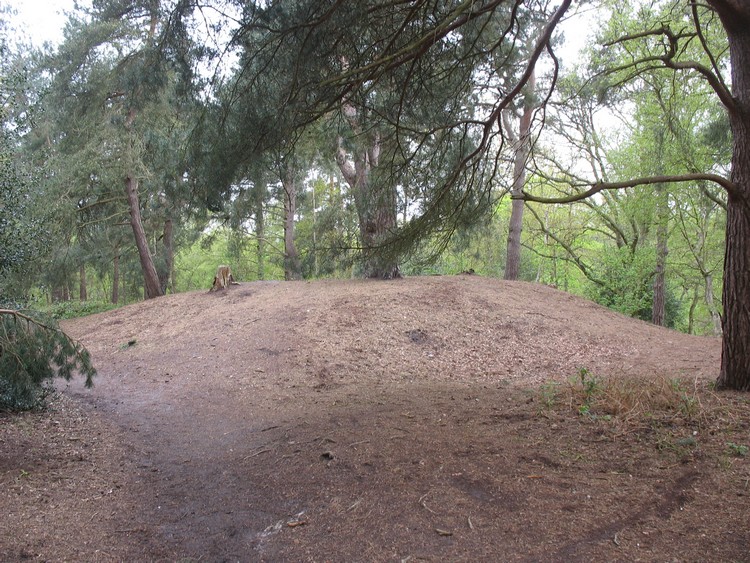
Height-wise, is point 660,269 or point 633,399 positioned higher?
point 660,269

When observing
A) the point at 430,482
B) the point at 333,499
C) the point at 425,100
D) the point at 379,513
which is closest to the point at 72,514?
the point at 333,499

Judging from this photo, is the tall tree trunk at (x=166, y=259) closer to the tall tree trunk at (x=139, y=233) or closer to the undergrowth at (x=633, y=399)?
the tall tree trunk at (x=139, y=233)

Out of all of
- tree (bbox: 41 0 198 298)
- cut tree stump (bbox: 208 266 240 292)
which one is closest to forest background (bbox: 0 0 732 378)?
tree (bbox: 41 0 198 298)

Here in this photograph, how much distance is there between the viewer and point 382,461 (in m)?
3.79

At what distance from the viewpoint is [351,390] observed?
260 inches

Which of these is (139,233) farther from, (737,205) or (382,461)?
(737,205)

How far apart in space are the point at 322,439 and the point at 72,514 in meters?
1.98

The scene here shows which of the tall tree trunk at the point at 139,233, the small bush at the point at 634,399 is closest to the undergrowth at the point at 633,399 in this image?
the small bush at the point at 634,399

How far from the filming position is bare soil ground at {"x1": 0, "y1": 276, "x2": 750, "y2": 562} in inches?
104

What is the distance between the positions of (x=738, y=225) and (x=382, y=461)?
143 inches

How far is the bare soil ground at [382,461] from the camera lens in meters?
2.65

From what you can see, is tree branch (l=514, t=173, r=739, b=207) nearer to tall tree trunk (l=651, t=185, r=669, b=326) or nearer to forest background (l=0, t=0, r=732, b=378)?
forest background (l=0, t=0, r=732, b=378)

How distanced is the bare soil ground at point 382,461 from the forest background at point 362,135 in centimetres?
177

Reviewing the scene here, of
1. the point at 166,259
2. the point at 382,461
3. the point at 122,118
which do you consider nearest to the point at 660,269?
the point at 382,461
